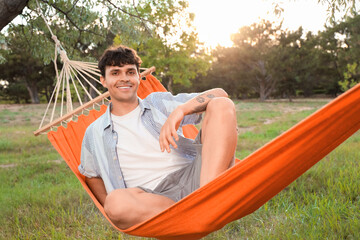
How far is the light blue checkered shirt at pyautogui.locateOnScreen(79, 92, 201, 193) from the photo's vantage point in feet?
5.13

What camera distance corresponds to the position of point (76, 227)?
199cm

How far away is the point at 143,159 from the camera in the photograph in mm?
1566

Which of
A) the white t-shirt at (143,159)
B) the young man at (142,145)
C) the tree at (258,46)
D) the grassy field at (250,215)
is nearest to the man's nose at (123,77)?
the young man at (142,145)

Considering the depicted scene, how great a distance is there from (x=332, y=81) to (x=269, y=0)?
19388 mm

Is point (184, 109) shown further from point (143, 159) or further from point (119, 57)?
point (119, 57)

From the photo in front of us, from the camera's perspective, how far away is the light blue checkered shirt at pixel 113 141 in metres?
1.56

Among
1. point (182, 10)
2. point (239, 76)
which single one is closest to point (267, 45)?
point (239, 76)

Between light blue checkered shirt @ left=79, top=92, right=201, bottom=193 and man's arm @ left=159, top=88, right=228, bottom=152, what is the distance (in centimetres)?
12

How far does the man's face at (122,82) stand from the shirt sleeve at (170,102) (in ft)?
0.36

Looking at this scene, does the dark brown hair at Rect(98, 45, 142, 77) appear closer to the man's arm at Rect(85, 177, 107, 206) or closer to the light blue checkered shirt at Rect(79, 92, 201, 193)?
the light blue checkered shirt at Rect(79, 92, 201, 193)

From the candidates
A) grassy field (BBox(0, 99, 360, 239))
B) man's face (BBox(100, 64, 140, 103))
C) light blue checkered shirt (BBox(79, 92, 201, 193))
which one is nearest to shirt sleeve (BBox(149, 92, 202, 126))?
light blue checkered shirt (BBox(79, 92, 201, 193))

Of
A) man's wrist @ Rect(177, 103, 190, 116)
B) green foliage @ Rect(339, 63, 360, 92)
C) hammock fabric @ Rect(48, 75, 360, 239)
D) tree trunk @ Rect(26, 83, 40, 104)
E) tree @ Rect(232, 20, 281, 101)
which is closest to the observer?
hammock fabric @ Rect(48, 75, 360, 239)

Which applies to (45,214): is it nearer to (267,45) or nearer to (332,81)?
(267,45)

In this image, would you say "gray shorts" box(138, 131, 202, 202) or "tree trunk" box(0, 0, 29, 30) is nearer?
"gray shorts" box(138, 131, 202, 202)
